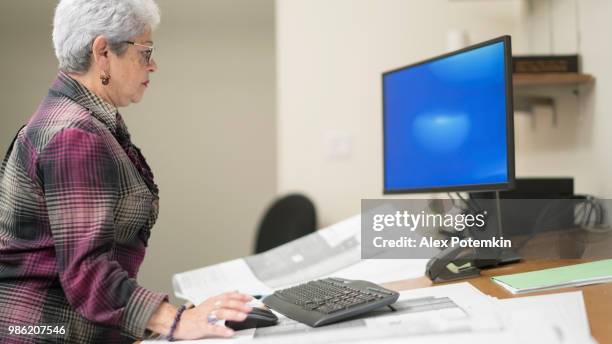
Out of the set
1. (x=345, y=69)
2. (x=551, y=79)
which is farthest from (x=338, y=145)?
(x=551, y=79)

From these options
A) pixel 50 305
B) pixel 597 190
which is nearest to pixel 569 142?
pixel 597 190

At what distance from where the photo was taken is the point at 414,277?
1.26 meters

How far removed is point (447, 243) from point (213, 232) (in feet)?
6.91

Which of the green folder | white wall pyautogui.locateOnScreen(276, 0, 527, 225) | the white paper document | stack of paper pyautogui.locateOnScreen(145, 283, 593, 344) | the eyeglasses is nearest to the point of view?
stack of paper pyautogui.locateOnScreen(145, 283, 593, 344)

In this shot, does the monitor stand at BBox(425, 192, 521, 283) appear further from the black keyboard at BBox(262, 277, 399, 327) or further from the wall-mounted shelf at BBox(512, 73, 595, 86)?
the wall-mounted shelf at BBox(512, 73, 595, 86)

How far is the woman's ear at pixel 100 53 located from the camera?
1.06 meters

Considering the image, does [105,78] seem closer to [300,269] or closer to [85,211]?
[85,211]

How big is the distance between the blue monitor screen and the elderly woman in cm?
63

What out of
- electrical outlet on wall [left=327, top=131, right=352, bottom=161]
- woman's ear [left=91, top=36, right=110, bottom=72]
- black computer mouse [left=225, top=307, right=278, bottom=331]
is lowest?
black computer mouse [left=225, top=307, right=278, bottom=331]

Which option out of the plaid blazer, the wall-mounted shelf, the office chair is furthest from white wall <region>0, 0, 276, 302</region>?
the plaid blazer

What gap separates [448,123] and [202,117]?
215 cm

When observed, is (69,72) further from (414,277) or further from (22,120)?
(22,120)

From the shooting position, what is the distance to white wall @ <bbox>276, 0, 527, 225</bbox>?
8.23 ft

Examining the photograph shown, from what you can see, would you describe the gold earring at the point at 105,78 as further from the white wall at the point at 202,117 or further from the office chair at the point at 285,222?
the white wall at the point at 202,117
